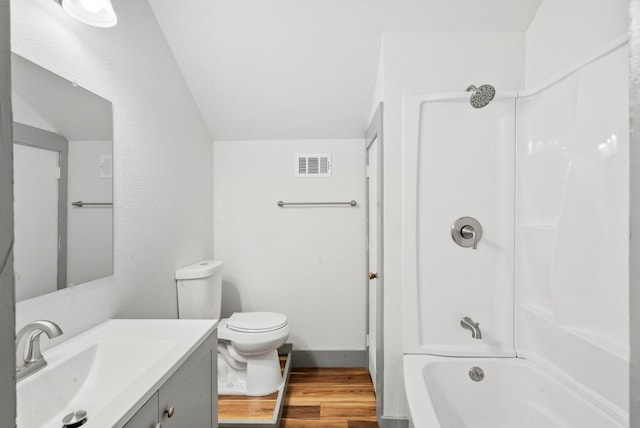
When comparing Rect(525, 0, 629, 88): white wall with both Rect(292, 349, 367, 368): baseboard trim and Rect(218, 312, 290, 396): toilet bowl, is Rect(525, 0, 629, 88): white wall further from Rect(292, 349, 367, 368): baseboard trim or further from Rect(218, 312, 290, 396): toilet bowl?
Rect(292, 349, 367, 368): baseboard trim

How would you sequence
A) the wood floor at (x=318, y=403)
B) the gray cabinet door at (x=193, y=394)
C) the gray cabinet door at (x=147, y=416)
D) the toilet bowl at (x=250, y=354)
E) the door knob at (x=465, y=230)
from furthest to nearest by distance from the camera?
1. the toilet bowl at (x=250, y=354)
2. the wood floor at (x=318, y=403)
3. the door knob at (x=465, y=230)
4. the gray cabinet door at (x=193, y=394)
5. the gray cabinet door at (x=147, y=416)

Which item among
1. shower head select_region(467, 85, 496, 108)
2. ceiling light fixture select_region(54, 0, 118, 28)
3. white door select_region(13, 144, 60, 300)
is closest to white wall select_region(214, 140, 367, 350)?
shower head select_region(467, 85, 496, 108)

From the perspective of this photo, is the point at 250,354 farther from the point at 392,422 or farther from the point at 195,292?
the point at 392,422

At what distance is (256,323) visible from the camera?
2098 mm

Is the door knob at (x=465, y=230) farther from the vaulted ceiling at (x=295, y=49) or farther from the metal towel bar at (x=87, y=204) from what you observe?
the metal towel bar at (x=87, y=204)

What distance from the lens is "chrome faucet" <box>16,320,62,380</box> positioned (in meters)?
0.90

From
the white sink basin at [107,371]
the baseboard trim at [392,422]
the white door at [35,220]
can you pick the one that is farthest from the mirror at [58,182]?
the baseboard trim at [392,422]

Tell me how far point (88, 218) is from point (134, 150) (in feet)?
1.41

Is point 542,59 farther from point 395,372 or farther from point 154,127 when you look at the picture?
point 154,127

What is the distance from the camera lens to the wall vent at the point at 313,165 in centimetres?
260

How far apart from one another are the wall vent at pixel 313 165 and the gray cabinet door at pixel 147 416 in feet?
6.34

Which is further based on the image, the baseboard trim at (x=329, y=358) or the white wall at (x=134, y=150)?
the baseboard trim at (x=329, y=358)

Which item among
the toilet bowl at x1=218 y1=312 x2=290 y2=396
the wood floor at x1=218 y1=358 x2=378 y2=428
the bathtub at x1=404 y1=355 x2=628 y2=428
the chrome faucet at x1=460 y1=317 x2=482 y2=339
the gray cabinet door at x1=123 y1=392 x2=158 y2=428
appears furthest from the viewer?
the toilet bowl at x1=218 y1=312 x2=290 y2=396

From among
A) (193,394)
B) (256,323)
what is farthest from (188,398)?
(256,323)
